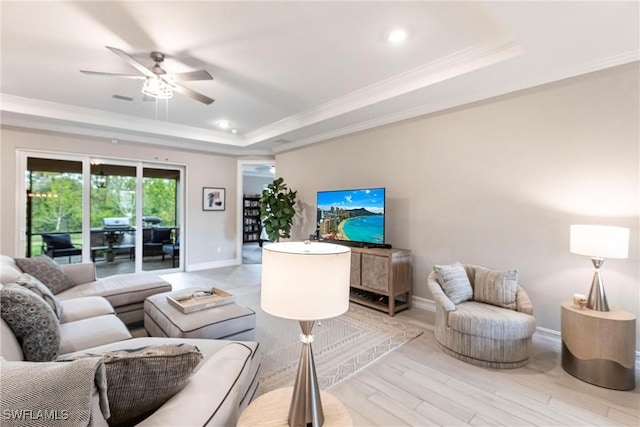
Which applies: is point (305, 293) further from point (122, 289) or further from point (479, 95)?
point (479, 95)

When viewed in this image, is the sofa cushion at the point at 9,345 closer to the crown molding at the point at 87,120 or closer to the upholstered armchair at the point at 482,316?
the upholstered armchair at the point at 482,316

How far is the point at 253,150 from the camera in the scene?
6.57 m

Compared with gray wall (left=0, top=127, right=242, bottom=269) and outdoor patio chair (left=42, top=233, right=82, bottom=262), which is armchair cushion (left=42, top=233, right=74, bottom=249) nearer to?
outdoor patio chair (left=42, top=233, right=82, bottom=262)

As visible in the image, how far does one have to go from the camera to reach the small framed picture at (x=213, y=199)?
20.9 feet

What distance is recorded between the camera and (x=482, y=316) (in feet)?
8.27

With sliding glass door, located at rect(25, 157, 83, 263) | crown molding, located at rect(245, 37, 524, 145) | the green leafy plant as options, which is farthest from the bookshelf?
crown molding, located at rect(245, 37, 524, 145)

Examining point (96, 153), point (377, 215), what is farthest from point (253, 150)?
point (377, 215)

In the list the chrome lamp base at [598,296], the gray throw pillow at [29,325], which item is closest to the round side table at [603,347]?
the chrome lamp base at [598,296]

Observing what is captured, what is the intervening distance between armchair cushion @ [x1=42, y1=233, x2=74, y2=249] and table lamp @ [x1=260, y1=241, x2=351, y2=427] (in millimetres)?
5458

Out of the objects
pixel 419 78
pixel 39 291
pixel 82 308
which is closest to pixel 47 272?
pixel 82 308

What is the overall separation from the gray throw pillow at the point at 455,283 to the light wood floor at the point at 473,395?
22.0 inches

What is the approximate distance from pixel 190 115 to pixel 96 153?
1934mm

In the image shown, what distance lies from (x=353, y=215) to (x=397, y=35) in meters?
2.33

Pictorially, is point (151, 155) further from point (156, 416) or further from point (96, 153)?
point (156, 416)
